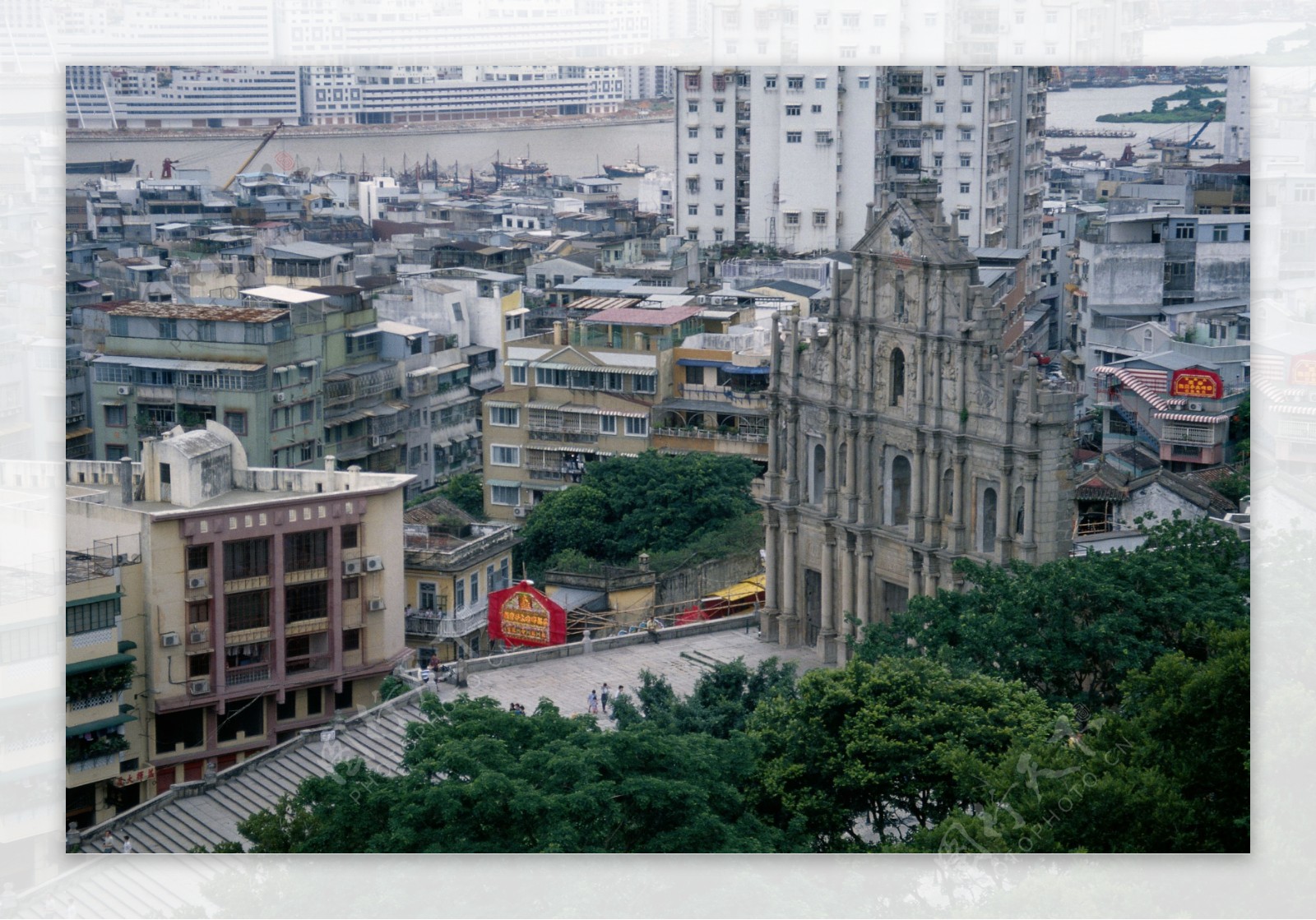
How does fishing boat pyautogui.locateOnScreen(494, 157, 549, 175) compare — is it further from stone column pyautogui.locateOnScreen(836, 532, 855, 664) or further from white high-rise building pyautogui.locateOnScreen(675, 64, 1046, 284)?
stone column pyautogui.locateOnScreen(836, 532, 855, 664)

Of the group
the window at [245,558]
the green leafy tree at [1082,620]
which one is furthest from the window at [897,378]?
the window at [245,558]

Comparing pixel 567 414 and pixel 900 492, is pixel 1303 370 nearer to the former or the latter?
pixel 900 492

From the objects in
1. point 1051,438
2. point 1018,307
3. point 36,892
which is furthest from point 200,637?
point 1018,307

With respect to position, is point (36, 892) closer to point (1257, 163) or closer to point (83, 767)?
point (83, 767)

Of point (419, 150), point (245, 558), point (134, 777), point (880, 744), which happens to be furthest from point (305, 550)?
point (419, 150)

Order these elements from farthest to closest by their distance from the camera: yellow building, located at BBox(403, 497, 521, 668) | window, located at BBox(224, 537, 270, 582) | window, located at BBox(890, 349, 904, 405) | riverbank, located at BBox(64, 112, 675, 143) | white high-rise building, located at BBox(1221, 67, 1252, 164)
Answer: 1. riverbank, located at BBox(64, 112, 675, 143)
2. white high-rise building, located at BBox(1221, 67, 1252, 164)
3. yellow building, located at BBox(403, 497, 521, 668)
4. window, located at BBox(890, 349, 904, 405)
5. window, located at BBox(224, 537, 270, 582)

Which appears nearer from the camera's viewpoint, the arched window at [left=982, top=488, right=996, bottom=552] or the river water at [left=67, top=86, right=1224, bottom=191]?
the arched window at [left=982, top=488, right=996, bottom=552]

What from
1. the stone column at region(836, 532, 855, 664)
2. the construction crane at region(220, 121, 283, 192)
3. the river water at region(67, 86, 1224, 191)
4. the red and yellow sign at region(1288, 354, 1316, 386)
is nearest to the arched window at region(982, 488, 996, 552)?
the stone column at region(836, 532, 855, 664)
